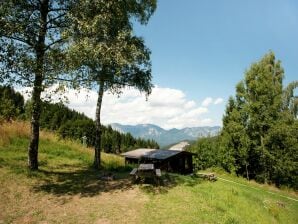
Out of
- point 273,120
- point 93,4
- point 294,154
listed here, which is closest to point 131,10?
point 93,4

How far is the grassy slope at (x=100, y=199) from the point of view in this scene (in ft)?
38.5

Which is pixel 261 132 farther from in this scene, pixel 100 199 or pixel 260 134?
pixel 100 199

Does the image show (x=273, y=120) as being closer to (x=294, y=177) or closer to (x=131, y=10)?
(x=294, y=177)

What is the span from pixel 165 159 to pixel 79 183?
2251cm

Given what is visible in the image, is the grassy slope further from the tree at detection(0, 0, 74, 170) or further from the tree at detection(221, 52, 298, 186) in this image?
the tree at detection(221, 52, 298, 186)

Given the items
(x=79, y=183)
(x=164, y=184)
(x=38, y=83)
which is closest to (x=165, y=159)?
(x=164, y=184)

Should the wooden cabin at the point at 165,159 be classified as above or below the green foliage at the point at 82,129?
below

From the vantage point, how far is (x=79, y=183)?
51.2 ft

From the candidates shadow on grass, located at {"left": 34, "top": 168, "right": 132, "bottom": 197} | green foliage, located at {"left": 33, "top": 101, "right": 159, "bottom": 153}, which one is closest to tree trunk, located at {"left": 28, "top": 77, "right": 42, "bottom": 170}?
shadow on grass, located at {"left": 34, "top": 168, "right": 132, "bottom": 197}

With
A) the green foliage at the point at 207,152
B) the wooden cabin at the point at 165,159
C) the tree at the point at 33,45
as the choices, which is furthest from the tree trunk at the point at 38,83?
the green foliage at the point at 207,152

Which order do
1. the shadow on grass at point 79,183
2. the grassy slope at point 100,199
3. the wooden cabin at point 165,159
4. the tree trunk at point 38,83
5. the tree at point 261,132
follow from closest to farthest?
the grassy slope at point 100,199, the shadow on grass at point 79,183, the tree trunk at point 38,83, the wooden cabin at point 165,159, the tree at point 261,132

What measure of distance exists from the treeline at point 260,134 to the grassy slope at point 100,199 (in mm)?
23375

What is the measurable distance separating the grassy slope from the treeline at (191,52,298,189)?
23.4 meters

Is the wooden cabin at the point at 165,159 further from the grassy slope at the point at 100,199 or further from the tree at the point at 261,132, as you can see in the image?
the grassy slope at the point at 100,199
